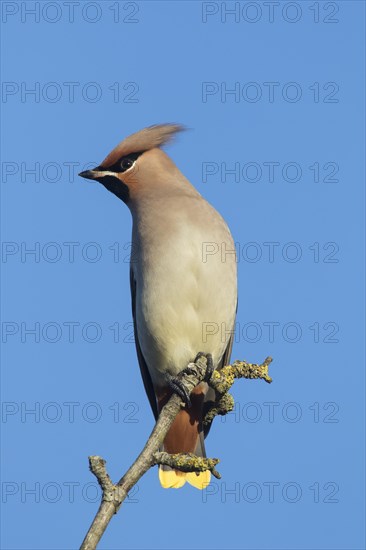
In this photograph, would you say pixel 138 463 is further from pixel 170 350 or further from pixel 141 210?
pixel 141 210

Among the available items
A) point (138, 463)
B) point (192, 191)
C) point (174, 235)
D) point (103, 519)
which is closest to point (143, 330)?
point (174, 235)

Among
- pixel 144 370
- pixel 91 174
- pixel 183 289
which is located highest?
pixel 91 174

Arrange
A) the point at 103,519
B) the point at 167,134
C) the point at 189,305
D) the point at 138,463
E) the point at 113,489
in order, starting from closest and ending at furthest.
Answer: the point at 103,519 < the point at 113,489 < the point at 138,463 < the point at 189,305 < the point at 167,134

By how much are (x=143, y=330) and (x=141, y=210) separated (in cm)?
81

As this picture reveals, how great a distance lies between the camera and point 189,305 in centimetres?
592

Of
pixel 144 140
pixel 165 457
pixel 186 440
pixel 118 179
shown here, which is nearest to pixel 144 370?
pixel 186 440

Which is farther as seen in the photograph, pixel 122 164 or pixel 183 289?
pixel 122 164

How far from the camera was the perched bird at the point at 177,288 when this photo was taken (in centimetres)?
591

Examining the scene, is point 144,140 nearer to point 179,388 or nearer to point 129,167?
point 129,167

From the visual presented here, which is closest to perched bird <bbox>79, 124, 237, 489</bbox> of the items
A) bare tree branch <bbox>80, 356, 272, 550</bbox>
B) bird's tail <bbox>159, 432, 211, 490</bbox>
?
bird's tail <bbox>159, 432, 211, 490</bbox>

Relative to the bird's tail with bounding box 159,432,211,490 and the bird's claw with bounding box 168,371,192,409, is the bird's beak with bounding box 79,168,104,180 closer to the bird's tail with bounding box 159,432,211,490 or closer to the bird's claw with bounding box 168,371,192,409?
the bird's claw with bounding box 168,371,192,409

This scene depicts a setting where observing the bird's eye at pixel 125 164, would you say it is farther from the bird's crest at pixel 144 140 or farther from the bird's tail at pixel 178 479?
the bird's tail at pixel 178 479

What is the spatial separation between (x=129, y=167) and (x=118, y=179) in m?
0.11

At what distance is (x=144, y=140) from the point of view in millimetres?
6652
